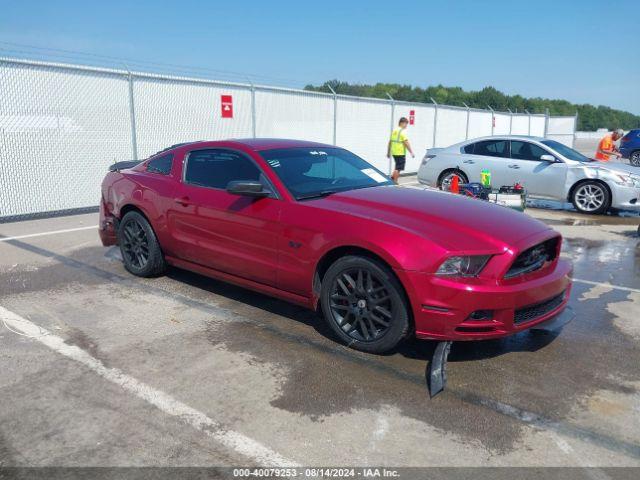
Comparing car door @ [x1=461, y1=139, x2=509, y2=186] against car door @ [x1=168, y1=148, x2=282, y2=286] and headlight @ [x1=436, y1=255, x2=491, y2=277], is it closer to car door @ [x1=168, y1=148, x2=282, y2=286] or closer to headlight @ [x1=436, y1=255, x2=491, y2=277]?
car door @ [x1=168, y1=148, x2=282, y2=286]

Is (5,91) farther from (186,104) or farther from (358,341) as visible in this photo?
(358,341)

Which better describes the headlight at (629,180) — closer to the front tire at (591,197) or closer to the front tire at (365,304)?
the front tire at (591,197)

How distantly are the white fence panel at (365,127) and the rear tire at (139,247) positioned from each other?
1071 cm

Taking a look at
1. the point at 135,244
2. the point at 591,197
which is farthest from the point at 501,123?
the point at 135,244

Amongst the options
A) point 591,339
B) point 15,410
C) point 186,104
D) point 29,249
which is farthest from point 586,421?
point 186,104

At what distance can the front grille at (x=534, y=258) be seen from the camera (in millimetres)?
3717

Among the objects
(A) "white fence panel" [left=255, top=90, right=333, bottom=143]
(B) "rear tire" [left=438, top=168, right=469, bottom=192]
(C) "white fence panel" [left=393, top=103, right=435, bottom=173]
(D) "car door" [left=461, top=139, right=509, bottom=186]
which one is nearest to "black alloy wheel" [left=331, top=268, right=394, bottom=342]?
(B) "rear tire" [left=438, top=168, right=469, bottom=192]

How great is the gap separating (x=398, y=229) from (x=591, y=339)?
194cm

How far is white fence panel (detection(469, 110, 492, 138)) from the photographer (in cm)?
2339

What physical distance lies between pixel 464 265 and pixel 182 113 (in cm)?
971

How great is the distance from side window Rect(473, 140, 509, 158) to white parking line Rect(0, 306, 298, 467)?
368 inches

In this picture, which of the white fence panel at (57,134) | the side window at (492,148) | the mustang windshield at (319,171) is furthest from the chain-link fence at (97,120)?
the mustang windshield at (319,171)

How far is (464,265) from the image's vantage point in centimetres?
357

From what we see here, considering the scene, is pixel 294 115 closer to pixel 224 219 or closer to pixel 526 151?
pixel 526 151
